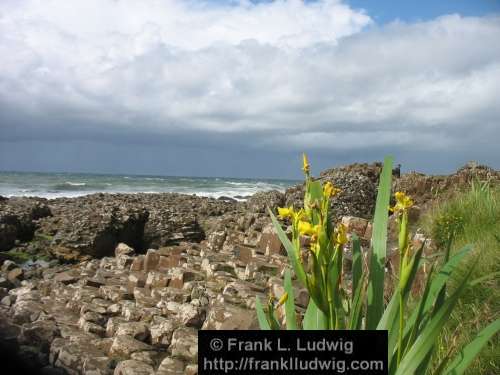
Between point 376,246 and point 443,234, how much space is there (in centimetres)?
443

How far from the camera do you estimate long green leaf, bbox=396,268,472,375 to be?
86.9 inches

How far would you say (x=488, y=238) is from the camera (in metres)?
5.53

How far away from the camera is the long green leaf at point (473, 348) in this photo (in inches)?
87.4

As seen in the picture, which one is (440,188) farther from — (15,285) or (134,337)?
(15,285)

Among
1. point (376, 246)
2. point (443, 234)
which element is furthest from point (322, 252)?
point (443, 234)

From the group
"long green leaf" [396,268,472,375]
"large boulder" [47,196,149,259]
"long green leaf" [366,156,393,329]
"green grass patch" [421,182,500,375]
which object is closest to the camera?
"long green leaf" [396,268,472,375]

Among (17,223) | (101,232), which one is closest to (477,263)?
(101,232)

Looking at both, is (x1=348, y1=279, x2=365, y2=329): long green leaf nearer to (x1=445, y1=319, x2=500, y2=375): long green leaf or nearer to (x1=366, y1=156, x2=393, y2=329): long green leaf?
(x1=366, y1=156, x2=393, y2=329): long green leaf

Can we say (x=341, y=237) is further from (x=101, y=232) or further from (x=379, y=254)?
(x=101, y=232)

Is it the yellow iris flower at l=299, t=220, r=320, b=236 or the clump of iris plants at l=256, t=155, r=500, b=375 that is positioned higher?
the yellow iris flower at l=299, t=220, r=320, b=236

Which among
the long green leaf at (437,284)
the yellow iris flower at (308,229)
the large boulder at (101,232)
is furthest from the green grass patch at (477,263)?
the large boulder at (101,232)

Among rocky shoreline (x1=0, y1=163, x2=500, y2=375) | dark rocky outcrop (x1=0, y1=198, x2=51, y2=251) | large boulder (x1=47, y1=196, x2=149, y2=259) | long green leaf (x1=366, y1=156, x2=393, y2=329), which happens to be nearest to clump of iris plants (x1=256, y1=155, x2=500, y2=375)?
long green leaf (x1=366, y1=156, x2=393, y2=329)

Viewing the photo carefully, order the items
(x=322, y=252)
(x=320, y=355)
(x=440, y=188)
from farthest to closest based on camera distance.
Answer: (x=440, y=188) → (x=320, y=355) → (x=322, y=252)

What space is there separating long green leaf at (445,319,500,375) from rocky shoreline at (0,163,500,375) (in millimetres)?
2553
